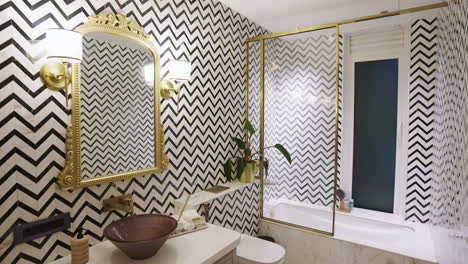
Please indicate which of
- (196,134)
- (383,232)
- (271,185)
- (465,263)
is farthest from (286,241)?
(465,263)

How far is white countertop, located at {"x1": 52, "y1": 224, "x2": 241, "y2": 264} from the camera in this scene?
1246 millimetres

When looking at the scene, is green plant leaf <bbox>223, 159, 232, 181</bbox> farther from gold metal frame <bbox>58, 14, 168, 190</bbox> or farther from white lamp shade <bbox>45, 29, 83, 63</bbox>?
white lamp shade <bbox>45, 29, 83, 63</bbox>

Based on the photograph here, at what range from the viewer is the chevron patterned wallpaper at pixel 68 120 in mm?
1147

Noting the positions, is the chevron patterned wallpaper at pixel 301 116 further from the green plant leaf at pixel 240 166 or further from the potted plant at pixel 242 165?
the green plant leaf at pixel 240 166

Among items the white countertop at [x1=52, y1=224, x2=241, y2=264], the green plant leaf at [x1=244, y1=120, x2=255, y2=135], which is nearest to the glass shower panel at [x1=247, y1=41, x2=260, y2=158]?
the green plant leaf at [x1=244, y1=120, x2=255, y2=135]

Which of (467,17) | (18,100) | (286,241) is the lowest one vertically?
(286,241)

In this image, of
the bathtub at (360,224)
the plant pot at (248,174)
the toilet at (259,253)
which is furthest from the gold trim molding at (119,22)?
the bathtub at (360,224)

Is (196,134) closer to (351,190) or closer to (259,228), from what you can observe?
(259,228)

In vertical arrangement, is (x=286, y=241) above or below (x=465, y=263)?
below

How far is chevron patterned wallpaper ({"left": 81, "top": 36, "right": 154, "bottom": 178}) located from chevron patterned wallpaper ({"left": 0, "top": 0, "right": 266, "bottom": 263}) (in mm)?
117

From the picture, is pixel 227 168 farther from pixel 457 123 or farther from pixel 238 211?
pixel 457 123

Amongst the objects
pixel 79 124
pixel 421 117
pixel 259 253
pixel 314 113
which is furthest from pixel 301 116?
pixel 79 124

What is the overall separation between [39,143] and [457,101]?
7.23 feet

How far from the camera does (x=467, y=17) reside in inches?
50.6
